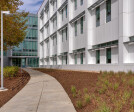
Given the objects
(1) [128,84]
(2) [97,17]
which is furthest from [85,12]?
(1) [128,84]

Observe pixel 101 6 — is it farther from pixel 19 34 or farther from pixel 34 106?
pixel 34 106

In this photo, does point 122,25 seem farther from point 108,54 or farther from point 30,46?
point 30,46

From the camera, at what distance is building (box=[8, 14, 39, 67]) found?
2406 inches

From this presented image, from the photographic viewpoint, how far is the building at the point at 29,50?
61125 mm

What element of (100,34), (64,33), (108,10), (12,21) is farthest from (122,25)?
(64,33)

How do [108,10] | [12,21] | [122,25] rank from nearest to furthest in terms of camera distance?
[12,21] < [122,25] < [108,10]

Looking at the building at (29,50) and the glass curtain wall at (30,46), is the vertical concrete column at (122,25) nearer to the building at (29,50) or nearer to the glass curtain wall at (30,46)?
the building at (29,50)

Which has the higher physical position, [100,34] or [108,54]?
[100,34]

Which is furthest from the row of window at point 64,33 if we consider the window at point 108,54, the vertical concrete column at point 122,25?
the vertical concrete column at point 122,25

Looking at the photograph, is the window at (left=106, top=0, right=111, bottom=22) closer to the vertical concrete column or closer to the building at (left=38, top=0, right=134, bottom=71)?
the building at (left=38, top=0, right=134, bottom=71)

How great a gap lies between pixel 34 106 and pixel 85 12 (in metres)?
20.5

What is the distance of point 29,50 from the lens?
63.2 metres

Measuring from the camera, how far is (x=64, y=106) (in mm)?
5949

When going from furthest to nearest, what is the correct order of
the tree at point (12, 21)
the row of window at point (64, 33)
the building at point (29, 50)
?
the building at point (29, 50)
the row of window at point (64, 33)
the tree at point (12, 21)
